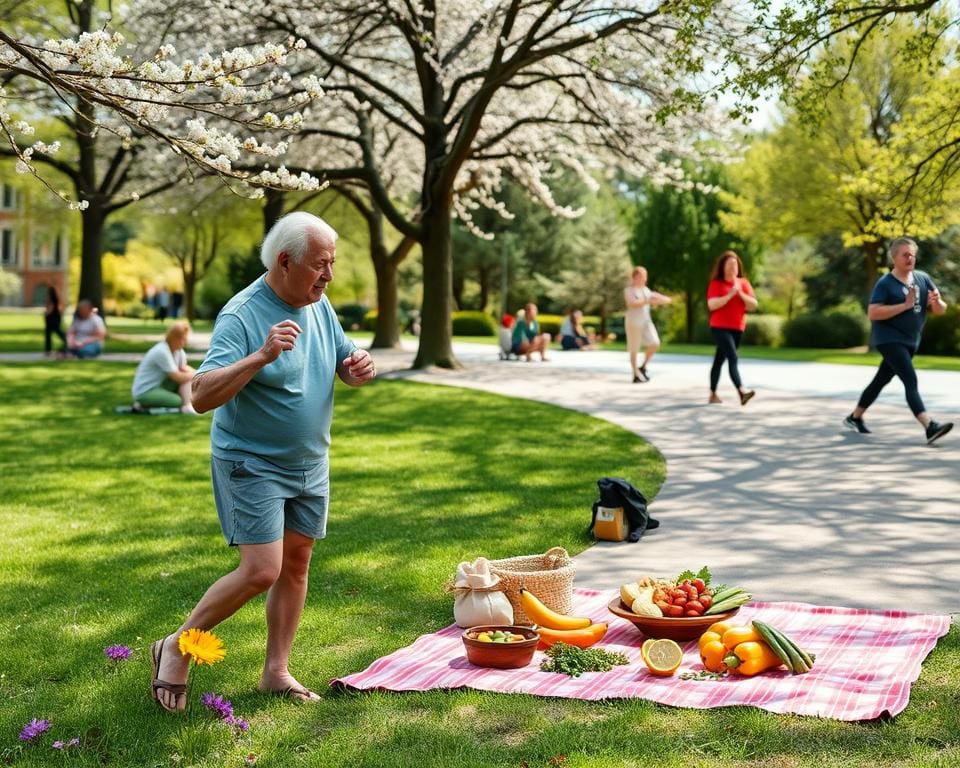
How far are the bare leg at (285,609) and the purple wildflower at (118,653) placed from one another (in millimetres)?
661

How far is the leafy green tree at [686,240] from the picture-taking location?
4488 centimetres

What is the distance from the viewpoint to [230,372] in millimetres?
4098

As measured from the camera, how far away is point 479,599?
18.2 ft

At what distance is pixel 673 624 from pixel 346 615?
1689 mm

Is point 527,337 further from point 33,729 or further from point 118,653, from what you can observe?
point 33,729

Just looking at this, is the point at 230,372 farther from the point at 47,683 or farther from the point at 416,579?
the point at 416,579

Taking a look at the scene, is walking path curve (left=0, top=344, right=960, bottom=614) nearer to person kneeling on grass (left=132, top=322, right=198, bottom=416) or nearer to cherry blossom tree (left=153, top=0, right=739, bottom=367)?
cherry blossom tree (left=153, top=0, right=739, bottom=367)

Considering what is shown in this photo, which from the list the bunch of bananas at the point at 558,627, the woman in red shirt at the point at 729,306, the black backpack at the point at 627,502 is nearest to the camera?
the bunch of bananas at the point at 558,627

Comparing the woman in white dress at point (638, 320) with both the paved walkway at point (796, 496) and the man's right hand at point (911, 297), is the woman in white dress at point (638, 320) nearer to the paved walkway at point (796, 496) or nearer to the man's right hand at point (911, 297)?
the paved walkway at point (796, 496)

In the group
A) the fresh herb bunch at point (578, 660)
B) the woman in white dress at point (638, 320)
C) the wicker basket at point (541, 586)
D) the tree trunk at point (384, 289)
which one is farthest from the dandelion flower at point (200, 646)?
the tree trunk at point (384, 289)

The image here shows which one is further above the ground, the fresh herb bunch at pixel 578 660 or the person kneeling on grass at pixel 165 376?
the person kneeling on grass at pixel 165 376

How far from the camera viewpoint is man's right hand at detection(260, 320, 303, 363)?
4059 mm

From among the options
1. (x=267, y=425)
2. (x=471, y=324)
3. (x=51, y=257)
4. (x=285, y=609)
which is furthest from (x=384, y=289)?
(x=51, y=257)

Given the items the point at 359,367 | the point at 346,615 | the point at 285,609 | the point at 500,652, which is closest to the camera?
the point at 359,367
